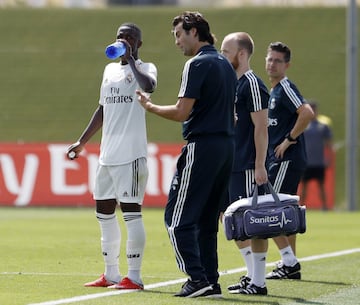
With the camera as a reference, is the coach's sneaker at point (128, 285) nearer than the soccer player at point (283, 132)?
Yes

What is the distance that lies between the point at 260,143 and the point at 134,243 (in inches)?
55.2

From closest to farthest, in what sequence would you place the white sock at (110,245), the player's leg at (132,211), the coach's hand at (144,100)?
the coach's hand at (144,100)
the player's leg at (132,211)
the white sock at (110,245)

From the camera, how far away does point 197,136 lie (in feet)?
32.1

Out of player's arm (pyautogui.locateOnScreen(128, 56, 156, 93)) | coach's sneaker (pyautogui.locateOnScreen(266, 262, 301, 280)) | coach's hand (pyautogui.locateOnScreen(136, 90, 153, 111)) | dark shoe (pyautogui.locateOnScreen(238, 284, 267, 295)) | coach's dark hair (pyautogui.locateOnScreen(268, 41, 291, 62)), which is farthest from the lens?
coach's dark hair (pyautogui.locateOnScreen(268, 41, 291, 62))

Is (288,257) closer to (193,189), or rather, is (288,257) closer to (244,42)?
(244,42)

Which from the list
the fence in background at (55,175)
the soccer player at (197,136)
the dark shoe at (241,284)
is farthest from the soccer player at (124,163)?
the fence in background at (55,175)

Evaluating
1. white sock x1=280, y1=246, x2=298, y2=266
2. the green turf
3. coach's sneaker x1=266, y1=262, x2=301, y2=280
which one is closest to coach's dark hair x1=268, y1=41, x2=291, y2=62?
white sock x1=280, y1=246, x2=298, y2=266

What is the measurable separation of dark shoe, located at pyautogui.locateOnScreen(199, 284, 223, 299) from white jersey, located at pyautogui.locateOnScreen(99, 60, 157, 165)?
54.8 inches

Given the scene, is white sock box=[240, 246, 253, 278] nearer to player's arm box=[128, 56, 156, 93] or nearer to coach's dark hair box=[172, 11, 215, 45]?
player's arm box=[128, 56, 156, 93]

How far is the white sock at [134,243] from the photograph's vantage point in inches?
412

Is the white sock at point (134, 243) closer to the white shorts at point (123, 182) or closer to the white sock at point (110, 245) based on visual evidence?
the white shorts at point (123, 182)

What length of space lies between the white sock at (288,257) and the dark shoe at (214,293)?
1978mm

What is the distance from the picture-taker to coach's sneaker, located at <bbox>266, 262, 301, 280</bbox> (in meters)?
11.8

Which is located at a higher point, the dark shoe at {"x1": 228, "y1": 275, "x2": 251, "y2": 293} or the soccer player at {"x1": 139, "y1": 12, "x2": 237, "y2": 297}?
the soccer player at {"x1": 139, "y1": 12, "x2": 237, "y2": 297}
